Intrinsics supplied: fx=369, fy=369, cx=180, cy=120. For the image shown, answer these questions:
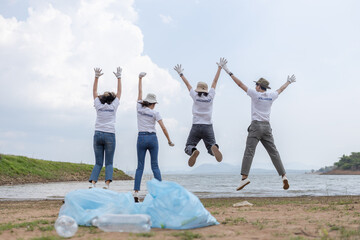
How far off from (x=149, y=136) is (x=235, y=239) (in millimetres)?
3906

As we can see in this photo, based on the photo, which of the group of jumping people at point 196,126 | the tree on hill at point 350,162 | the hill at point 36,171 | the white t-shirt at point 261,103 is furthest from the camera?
the tree on hill at point 350,162

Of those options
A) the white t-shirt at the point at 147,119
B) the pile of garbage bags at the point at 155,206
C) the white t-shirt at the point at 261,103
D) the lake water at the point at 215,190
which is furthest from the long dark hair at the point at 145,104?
the lake water at the point at 215,190

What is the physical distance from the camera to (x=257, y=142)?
27.6ft

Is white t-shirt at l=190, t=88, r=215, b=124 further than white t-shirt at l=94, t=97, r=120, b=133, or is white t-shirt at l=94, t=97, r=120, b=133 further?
white t-shirt at l=94, t=97, r=120, b=133

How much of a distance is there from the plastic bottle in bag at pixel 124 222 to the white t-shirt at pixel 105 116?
3.31 metres

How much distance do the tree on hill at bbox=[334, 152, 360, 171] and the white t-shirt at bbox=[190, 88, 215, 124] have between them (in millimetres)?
106362

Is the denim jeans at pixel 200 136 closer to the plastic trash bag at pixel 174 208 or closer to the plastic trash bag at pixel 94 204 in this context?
the plastic trash bag at pixel 94 204

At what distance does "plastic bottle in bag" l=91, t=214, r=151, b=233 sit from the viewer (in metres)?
5.28

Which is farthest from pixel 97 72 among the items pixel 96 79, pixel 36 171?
pixel 36 171

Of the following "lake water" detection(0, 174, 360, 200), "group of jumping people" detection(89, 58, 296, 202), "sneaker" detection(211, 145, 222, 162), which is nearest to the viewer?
"group of jumping people" detection(89, 58, 296, 202)

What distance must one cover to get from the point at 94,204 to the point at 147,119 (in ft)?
9.21

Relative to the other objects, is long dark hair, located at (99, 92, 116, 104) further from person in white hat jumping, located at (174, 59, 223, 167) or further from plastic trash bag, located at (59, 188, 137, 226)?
plastic trash bag, located at (59, 188, 137, 226)

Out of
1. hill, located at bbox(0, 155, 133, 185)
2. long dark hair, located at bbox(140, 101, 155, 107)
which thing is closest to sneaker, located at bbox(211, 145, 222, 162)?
long dark hair, located at bbox(140, 101, 155, 107)

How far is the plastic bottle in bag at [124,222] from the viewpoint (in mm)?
5275
